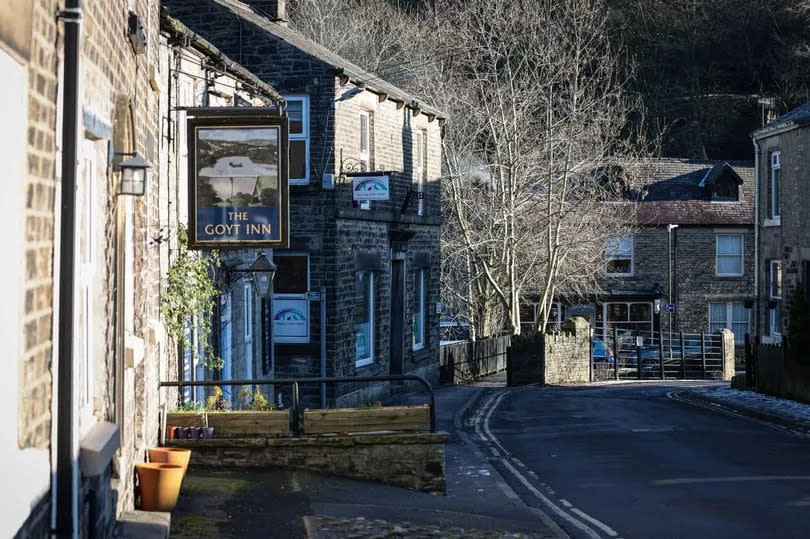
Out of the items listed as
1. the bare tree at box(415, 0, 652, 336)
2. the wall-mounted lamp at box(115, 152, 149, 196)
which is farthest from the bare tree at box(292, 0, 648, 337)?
the wall-mounted lamp at box(115, 152, 149, 196)

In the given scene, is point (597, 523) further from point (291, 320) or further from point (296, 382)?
point (291, 320)

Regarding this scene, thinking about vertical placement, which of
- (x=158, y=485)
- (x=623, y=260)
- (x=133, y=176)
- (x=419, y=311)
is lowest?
(x=158, y=485)

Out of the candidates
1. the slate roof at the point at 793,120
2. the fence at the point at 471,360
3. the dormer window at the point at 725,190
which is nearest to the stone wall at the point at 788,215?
the slate roof at the point at 793,120

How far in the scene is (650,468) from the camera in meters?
16.4

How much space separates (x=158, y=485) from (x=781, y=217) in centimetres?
2380

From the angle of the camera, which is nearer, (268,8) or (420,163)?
(268,8)

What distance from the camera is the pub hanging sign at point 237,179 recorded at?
1226cm

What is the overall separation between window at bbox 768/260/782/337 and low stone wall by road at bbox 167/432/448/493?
2068cm

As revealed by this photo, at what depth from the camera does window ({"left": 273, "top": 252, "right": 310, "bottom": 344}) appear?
24.0m

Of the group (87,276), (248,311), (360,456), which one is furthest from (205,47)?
(87,276)

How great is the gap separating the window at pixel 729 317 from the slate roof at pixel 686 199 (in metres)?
3.85

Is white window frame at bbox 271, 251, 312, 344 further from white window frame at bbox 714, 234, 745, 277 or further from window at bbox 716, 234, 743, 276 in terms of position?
window at bbox 716, 234, 743, 276

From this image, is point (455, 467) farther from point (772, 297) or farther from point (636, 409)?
point (772, 297)

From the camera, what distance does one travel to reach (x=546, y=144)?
3584 cm
